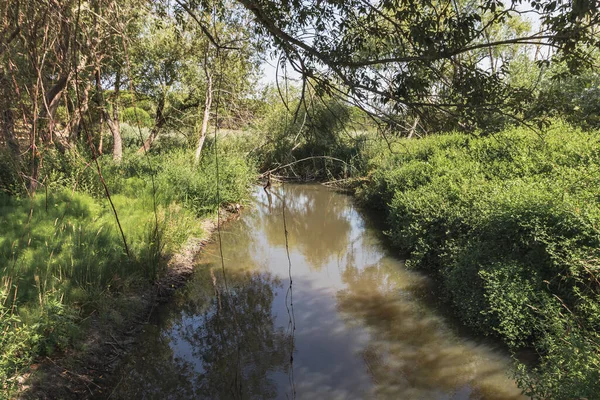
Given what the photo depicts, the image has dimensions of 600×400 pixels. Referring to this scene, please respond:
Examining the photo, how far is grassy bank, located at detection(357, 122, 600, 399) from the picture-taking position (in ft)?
12.5

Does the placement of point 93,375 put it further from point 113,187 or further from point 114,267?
point 113,187

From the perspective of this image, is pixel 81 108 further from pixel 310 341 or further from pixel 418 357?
pixel 418 357

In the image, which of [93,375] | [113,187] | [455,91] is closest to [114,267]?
[93,375]

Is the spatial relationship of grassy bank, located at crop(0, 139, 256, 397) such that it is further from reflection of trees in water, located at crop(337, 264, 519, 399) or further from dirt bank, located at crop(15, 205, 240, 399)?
reflection of trees in water, located at crop(337, 264, 519, 399)

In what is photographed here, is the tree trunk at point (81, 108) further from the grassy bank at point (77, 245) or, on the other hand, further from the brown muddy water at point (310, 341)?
the brown muddy water at point (310, 341)

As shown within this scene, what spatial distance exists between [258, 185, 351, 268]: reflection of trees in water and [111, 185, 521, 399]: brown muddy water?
3.36 ft

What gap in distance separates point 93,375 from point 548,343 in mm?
4665

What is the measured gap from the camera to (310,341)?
5473 millimetres

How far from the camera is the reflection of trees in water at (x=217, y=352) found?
443cm

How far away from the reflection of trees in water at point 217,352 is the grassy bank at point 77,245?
0.79 metres

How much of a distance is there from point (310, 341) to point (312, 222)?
6.92 m

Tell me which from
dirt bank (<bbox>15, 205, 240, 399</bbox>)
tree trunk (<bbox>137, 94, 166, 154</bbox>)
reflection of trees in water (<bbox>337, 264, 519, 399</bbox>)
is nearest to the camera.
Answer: dirt bank (<bbox>15, 205, 240, 399</bbox>)

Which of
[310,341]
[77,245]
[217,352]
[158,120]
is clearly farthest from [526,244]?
[158,120]

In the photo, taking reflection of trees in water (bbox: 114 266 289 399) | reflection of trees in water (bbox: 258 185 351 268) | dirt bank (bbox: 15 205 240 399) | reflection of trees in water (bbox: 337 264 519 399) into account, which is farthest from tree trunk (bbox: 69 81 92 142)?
reflection of trees in water (bbox: 337 264 519 399)
